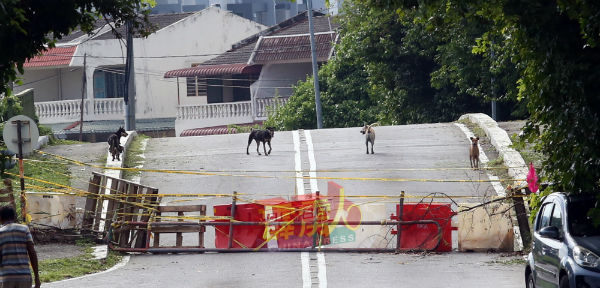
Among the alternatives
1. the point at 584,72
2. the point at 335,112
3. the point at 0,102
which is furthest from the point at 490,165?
the point at 335,112

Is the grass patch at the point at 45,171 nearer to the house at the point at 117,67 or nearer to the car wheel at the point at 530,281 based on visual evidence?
the car wheel at the point at 530,281

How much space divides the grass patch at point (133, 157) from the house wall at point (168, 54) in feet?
94.5

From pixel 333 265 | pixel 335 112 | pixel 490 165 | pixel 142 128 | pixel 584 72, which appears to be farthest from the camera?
pixel 142 128

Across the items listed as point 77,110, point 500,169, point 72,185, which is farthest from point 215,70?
point 500,169

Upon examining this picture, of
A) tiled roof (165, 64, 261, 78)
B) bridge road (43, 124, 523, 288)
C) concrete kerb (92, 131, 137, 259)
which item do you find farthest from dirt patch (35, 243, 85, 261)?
tiled roof (165, 64, 261, 78)

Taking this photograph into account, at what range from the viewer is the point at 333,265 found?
18672mm

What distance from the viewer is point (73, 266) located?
19.0 m

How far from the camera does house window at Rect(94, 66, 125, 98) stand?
63844 millimetres

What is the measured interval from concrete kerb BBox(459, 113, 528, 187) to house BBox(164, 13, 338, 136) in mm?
24309

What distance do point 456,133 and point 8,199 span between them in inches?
652

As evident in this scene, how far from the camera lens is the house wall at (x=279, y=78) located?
6081cm

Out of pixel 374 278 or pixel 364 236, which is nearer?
pixel 374 278

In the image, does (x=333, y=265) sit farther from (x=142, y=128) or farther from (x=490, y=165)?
(x=142, y=128)

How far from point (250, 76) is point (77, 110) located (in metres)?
10.2
